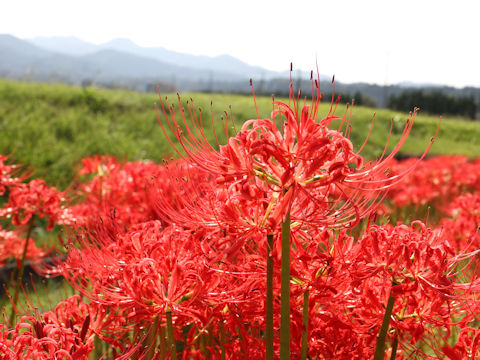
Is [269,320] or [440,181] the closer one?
[269,320]

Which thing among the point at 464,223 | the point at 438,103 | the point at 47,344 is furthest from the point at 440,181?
the point at 438,103

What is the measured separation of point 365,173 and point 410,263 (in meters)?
0.24

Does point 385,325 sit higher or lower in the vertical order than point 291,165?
lower

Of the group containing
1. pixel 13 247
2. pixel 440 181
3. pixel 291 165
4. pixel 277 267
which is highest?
pixel 291 165

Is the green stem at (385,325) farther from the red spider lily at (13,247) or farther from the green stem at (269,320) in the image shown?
the red spider lily at (13,247)

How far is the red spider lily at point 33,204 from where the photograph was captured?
2.40 metres

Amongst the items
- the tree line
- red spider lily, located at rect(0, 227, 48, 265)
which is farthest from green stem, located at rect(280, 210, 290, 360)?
the tree line

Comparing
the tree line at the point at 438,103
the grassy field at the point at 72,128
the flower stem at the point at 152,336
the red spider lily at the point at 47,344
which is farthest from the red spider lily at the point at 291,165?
the tree line at the point at 438,103

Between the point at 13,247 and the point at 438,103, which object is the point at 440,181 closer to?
the point at 13,247

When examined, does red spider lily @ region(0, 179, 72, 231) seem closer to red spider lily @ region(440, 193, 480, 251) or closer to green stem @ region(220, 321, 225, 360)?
green stem @ region(220, 321, 225, 360)

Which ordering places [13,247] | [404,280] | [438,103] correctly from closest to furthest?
[404,280] → [13,247] → [438,103]

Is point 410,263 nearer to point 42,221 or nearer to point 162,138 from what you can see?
point 42,221

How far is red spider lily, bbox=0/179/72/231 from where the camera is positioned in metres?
2.40

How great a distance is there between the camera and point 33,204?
8.00 feet
